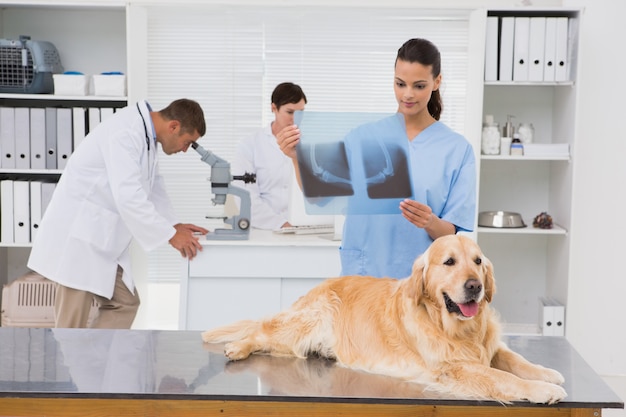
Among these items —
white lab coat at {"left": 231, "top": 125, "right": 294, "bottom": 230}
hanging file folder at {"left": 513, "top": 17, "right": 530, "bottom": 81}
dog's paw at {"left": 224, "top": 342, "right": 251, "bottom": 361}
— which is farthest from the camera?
white lab coat at {"left": 231, "top": 125, "right": 294, "bottom": 230}

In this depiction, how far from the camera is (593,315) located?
434 centimetres

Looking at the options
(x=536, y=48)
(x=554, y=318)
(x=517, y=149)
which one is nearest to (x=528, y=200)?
(x=517, y=149)

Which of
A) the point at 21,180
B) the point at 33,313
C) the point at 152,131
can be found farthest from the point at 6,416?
the point at 21,180

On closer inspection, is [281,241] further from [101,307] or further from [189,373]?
[189,373]

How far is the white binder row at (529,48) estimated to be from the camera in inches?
160

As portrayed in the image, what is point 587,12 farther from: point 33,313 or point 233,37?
point 33,313

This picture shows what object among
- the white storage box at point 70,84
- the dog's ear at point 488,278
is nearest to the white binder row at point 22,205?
the white storage box at point 70,84

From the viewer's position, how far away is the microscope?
11.4 ft

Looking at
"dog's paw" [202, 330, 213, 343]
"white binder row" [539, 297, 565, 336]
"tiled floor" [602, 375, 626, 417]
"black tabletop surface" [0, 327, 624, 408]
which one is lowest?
"tiled floor" [602, 375, 626, 417]

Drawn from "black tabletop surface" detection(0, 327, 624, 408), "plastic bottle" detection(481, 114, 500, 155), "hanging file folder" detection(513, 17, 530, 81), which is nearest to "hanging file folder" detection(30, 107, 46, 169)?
"black tabletop surface" detection(0, 327, 624, 408)

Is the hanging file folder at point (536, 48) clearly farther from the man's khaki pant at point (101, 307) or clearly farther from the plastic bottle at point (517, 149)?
the man's khaki pant at point (101, 307)

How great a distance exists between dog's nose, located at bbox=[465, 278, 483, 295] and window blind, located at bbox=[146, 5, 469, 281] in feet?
9.53

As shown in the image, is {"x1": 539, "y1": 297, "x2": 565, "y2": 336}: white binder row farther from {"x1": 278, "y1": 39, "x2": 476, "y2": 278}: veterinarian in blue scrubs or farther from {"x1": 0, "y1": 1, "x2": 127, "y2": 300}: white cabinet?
{"x1": 0, "y1": 1, "x2": 127, "y2": 300}: white cabinet

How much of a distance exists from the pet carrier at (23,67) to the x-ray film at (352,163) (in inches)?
97.5
